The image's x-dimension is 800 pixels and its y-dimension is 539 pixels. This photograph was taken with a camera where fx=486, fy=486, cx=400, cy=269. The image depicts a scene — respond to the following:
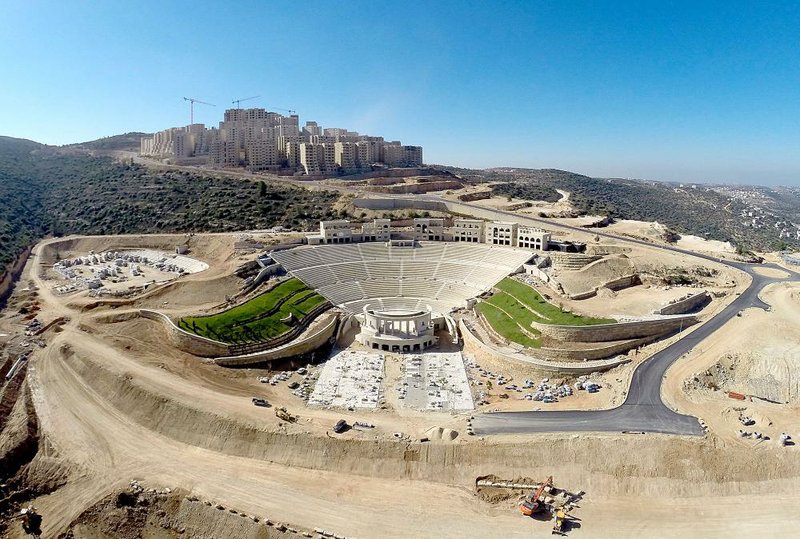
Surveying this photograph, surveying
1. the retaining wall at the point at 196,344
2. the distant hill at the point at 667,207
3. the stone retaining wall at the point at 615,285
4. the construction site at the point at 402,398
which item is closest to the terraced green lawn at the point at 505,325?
the construction site at the point at 402,398

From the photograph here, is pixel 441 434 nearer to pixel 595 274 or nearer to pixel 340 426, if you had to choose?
pixel 340 426

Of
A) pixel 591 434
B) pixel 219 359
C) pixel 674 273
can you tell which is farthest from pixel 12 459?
pixel 674 273

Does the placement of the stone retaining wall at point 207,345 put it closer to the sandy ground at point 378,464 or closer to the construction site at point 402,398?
the construction site at point 402,398

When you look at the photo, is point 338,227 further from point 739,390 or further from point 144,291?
point 739,390

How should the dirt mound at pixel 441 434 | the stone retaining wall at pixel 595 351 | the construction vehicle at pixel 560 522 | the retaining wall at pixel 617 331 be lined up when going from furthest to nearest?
the retaining wall at pixel 617 331 → the stone retaining wall at pixel 595 351 → the dirt mound at pixel 441 434 → the construction vehicle at pixel 560 522

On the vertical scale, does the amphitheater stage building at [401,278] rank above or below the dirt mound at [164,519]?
above
